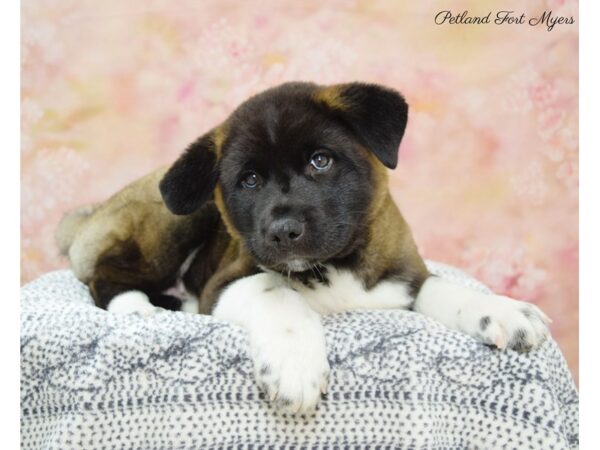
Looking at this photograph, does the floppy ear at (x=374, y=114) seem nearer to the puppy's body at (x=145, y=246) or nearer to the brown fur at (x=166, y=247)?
the brown fur at (x=166, y=247)

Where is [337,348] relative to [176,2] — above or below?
below

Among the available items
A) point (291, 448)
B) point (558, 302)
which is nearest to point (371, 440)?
point (291, 448)

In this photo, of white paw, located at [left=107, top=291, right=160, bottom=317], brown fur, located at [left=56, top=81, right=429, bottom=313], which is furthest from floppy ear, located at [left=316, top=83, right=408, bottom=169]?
white paw, located at [left=107, top=291, right=160, bottom=317]

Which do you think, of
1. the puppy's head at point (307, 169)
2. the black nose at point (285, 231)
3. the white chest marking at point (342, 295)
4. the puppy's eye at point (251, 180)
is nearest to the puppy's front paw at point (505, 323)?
the white chest marking at point (342, 295)

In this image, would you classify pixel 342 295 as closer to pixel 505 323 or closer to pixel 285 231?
pixel 285 231

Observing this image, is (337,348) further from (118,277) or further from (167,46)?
(167,46)

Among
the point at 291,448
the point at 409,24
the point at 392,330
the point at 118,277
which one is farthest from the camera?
the point at 409,24
